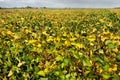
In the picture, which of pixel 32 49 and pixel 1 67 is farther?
pixel 1 67

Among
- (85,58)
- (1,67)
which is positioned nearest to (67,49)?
(85,58)

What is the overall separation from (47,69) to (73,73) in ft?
1.06

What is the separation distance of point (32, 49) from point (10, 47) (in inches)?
20.4

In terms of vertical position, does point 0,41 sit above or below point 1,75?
above

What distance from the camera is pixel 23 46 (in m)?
4.62

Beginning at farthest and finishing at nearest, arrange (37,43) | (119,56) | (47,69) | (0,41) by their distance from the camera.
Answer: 1. (0,41)
2. (37,43)
3. (119,56)
4. (47,69)

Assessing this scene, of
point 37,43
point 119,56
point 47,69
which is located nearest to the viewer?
point 47,69

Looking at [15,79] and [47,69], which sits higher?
[47,69]

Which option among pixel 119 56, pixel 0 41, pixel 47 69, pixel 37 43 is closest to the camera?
pixel 47 69

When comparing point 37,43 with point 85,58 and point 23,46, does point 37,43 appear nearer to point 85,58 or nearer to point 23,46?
point 23,46

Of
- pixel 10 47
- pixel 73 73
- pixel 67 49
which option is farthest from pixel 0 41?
pixel 73 73

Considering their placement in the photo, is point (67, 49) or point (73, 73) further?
point (67, 49)

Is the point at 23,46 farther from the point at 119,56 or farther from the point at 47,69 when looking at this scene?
the point at 119,56

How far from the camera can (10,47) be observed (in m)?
4.78
